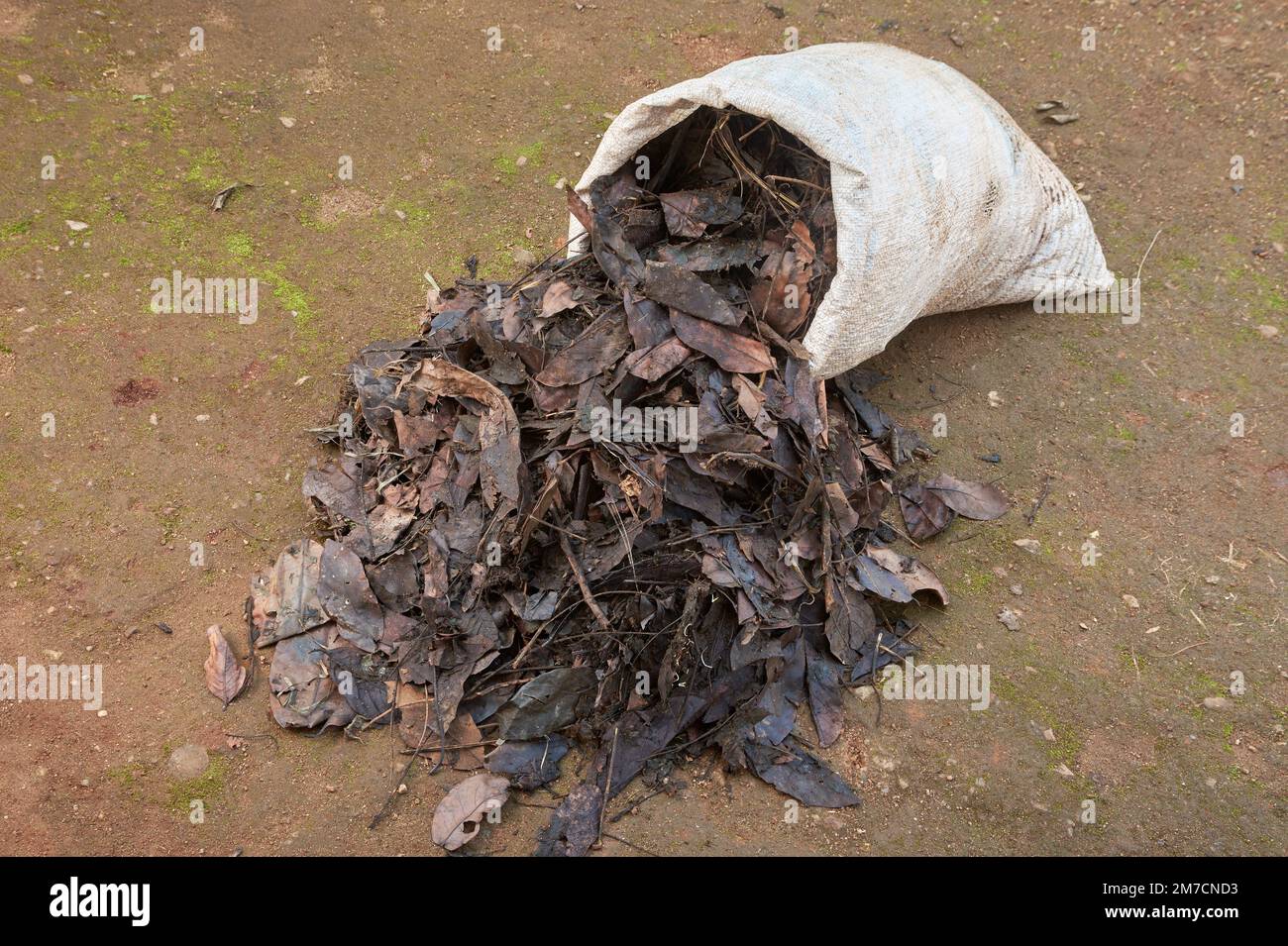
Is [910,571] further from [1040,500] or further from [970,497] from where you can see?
[1040,500]

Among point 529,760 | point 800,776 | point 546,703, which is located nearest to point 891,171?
point 800,776

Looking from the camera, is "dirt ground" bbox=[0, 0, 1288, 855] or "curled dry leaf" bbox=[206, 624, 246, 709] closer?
"dirt ground" bbox=[0, 0, 1288, 855]

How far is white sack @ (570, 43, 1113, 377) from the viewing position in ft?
10.2

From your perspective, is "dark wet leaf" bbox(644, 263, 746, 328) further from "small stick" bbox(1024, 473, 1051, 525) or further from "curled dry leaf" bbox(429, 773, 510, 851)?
"curled dry leaf" bbox(429, 773, 510, 851)

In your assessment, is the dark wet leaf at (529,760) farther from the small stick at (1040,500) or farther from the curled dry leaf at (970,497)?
the small stick at (1040,500)

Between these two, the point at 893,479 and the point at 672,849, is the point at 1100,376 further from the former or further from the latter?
the point at 672,849

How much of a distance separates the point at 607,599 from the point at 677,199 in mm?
1743

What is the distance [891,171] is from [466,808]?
2800 mm

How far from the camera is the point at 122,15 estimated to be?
5.16 meters

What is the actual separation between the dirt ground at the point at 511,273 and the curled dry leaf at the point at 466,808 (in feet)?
0.21

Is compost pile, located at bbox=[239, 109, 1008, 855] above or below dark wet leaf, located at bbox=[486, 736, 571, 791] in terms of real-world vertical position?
above

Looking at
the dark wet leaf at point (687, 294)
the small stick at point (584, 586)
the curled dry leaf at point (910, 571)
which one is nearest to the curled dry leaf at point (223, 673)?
the small stick at point (584, 586)

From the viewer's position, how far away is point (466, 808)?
107 inches

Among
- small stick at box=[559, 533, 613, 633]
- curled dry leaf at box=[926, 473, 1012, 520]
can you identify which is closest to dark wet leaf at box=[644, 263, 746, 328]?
small stick at box=[559, 533, 613, 633]
